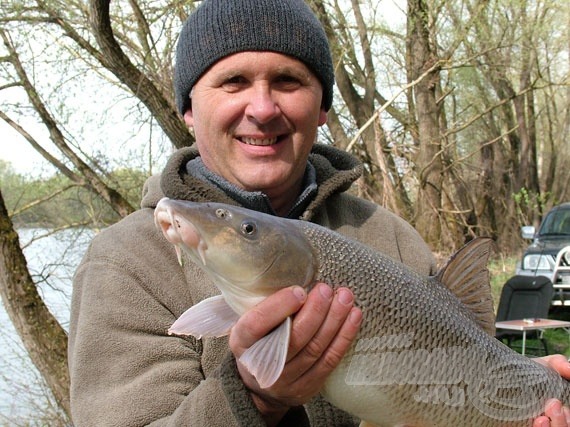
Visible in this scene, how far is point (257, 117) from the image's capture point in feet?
7.58

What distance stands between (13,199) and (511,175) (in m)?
16.2

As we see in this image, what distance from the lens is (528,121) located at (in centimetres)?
2152

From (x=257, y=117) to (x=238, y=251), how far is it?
720 mm

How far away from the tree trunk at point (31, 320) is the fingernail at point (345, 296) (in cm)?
459

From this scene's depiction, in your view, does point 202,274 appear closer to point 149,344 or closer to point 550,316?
point 149,344

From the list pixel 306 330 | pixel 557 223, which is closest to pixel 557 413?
pixel 306 330

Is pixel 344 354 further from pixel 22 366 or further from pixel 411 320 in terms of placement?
pixel 22 366

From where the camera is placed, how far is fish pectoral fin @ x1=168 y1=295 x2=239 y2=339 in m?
1.74

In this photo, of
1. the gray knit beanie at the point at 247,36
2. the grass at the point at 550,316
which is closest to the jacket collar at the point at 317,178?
the gray knit beanie at the point at 247,36

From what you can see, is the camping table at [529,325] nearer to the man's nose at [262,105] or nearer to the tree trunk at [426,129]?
the tree trunk at [426,129]

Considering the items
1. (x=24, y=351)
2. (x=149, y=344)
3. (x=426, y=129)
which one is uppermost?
(x=149, y=344)

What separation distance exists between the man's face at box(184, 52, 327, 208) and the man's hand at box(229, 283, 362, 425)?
0.77 metres

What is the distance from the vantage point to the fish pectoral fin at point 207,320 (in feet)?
5.69

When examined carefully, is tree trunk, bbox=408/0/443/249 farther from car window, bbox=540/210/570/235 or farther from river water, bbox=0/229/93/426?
river water, bbox=0/229/93/426
